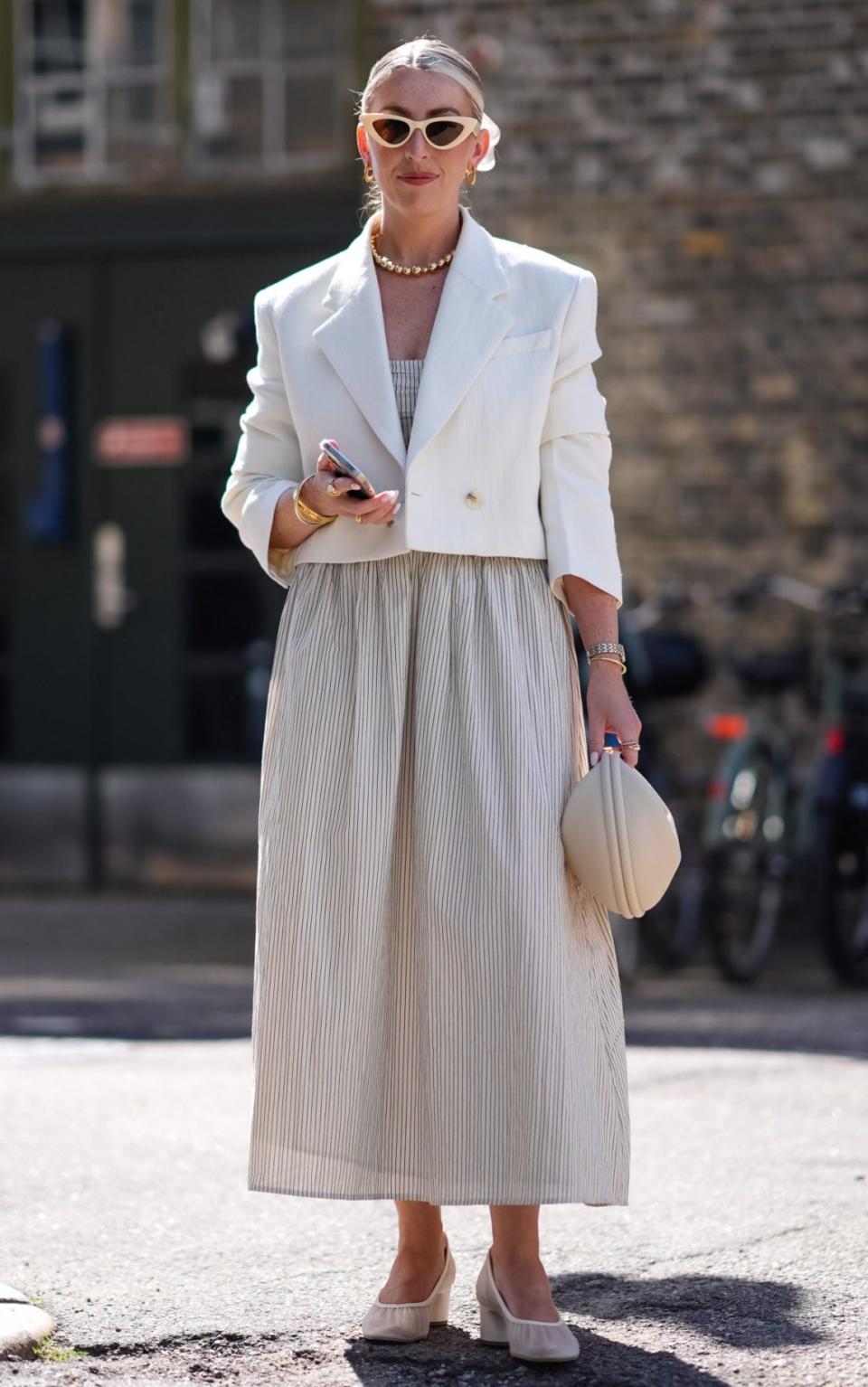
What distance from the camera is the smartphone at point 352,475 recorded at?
343 centimetres

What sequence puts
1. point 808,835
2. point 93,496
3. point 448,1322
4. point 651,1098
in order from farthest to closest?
point 93,496 → point 808,835 → point 651,1098 → point 448,1322

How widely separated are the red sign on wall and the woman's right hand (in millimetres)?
7598

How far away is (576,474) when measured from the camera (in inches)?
143

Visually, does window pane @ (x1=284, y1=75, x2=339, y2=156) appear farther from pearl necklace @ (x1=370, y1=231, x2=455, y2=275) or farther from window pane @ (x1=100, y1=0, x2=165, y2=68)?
pearl necklace @ (x1=370, y1=231, x2=455, y2=275)

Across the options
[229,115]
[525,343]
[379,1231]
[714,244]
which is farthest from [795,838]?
[525,343]

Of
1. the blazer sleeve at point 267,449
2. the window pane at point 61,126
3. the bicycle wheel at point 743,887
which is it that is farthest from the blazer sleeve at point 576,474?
the window pane at point 61,126

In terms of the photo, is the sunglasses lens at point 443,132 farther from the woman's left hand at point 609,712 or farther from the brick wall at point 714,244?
the brick wall at point 714,244

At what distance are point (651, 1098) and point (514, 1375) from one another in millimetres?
2315

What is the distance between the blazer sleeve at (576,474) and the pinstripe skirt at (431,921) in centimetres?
8

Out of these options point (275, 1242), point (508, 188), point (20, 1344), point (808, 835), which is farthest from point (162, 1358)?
point (508, 188)

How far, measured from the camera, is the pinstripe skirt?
11.3 feet

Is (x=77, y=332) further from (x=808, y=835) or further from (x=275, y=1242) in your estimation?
(x=275, y=1242)

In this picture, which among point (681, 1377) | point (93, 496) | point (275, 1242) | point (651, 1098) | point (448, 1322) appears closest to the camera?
point (681, 1377)

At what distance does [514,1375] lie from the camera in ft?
11.2
